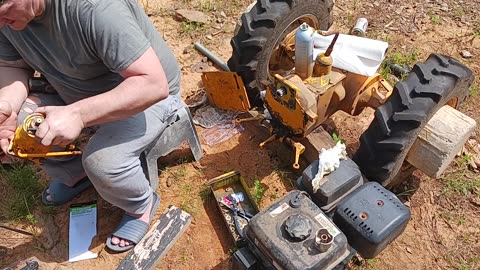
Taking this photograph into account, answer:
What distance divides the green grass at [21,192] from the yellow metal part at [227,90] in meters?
1.51

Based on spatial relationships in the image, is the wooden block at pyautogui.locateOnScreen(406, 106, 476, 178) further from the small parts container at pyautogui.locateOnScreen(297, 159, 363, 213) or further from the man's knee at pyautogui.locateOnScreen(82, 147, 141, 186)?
the man's knee at pyautogui.locateOnScreen(82, 147, 141, 186)

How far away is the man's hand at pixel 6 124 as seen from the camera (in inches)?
103

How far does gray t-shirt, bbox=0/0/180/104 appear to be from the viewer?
2.26 m

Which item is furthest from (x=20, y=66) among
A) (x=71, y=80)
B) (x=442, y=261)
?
(x=442, y=261)

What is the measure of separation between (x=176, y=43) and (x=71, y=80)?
186 cm

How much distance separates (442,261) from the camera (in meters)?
2.89

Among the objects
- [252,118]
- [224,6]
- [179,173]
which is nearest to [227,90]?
[252,118]

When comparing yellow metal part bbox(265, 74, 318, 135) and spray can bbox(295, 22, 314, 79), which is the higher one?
spray can bbox(295, 22, 314, 79)

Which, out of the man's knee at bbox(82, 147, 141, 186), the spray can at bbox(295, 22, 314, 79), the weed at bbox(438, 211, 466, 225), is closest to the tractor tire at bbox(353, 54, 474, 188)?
the spray can at bbox(295, 22, 314, 79)

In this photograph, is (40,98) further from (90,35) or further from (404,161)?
(404,161)

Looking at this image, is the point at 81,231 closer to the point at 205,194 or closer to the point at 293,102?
the point at 205,194

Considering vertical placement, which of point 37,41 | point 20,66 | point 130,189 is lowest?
point 130,189

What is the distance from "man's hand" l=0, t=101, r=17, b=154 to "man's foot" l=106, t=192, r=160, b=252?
0.89 metres

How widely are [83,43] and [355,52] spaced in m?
1.71
